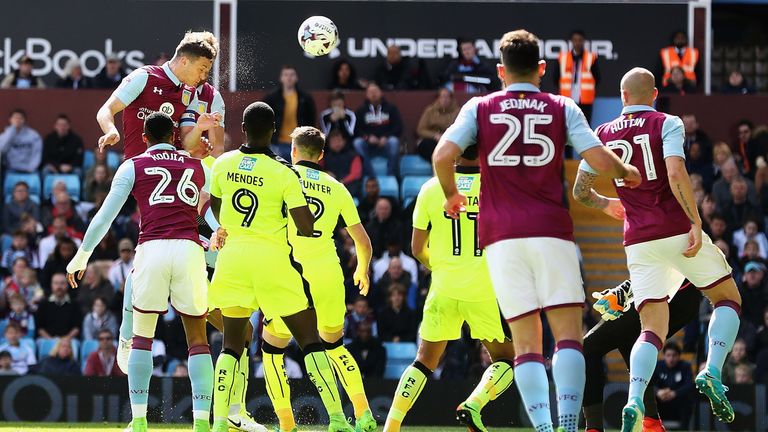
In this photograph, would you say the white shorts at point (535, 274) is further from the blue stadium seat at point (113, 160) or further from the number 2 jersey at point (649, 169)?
the blue stadium seat at point (113, 160)

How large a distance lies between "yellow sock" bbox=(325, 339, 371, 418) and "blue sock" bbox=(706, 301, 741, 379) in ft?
8.74

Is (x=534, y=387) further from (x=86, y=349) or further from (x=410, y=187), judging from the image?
(x=410, y=187)

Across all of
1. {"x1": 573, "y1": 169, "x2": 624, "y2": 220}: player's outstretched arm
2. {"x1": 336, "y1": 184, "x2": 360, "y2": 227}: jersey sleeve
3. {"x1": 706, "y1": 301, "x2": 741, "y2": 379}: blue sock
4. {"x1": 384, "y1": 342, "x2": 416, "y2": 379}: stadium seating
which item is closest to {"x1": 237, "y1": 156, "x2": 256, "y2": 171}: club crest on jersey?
{"x1": 336, "y1": 184, "x2": 360, "y2": 227}: jersey sleeve

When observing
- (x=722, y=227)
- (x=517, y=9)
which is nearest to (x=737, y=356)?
(x=722, y=227)

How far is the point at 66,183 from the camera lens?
1880cm

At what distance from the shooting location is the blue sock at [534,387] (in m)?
8.04

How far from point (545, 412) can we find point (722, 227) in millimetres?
10398

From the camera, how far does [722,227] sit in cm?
1778

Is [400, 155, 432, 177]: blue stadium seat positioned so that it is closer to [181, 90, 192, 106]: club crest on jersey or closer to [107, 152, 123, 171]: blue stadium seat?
[107, 152, 123, 171]: blue stadium seat

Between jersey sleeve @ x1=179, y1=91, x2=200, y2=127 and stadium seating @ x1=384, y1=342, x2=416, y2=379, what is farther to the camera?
stadium seating @ x1=384, y1=342, x2=416, y2=379

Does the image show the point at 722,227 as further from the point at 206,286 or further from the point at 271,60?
the point at 206,286

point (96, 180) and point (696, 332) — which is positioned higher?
point (96, 180)

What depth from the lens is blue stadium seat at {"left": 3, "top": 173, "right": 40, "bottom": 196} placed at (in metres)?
18.9

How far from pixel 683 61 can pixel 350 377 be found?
1137 centimetres
